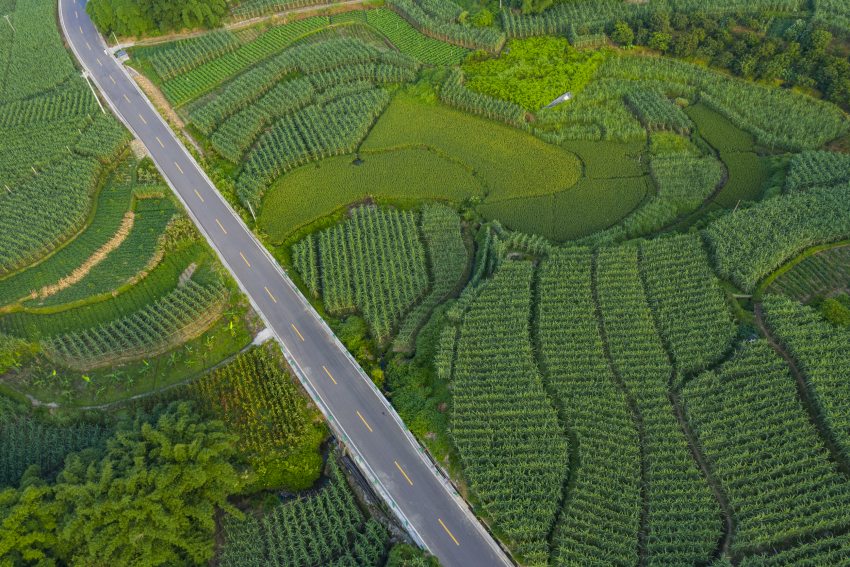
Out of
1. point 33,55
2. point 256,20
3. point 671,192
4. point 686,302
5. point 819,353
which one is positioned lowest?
point 819,353

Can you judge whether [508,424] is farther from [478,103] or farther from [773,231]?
[478,103]

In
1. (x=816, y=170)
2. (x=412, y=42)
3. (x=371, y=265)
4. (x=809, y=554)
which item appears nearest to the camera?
(x=809, y=554)

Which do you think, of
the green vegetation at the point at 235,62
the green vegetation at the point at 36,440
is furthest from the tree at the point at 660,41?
the green vegetation at the point at 36,440

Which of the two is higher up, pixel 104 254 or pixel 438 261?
pixel 104 254

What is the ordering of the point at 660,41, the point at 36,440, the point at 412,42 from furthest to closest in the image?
the point at 412,42, the point at 660,41, the point at 36,440

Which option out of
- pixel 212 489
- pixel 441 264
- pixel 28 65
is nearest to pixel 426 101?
pixel 441 264

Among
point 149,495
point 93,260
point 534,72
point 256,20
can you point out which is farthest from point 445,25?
point 149,495
